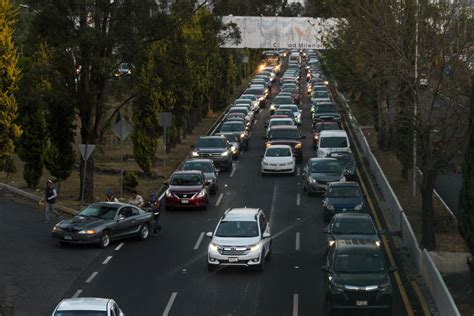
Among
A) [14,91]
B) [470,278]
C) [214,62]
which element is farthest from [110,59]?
[214,62]

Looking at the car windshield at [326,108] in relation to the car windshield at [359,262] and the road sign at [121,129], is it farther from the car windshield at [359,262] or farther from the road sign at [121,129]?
the car windshield at [359,262]

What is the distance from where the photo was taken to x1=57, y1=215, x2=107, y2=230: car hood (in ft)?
93.2

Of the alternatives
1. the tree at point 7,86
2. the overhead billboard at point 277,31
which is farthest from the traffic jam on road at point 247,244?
the overhead billboard at point 277,31

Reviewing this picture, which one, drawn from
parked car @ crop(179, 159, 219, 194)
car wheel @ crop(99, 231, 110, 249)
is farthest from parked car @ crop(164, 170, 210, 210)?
car wheel @ crop(99, 231, 110, 249)

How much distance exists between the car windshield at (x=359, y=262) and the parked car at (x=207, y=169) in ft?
57.5

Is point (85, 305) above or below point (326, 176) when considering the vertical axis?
above

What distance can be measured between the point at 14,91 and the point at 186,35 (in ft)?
72.5

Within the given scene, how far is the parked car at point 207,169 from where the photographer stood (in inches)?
1561

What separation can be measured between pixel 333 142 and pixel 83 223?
2096 cm

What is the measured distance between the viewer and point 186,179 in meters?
36.7

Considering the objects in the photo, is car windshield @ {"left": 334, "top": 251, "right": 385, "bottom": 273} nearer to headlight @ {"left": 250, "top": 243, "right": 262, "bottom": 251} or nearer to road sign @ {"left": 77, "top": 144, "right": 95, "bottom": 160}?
headlight @ {"left": 250, "top": 243, "right": 262, "bottom": 251}

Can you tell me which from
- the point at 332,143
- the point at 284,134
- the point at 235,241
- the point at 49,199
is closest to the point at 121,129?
the point at 49,199

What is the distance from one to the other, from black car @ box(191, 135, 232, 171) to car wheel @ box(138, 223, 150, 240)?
1552 centimetres

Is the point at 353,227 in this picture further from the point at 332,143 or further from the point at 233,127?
the point at 233,127
